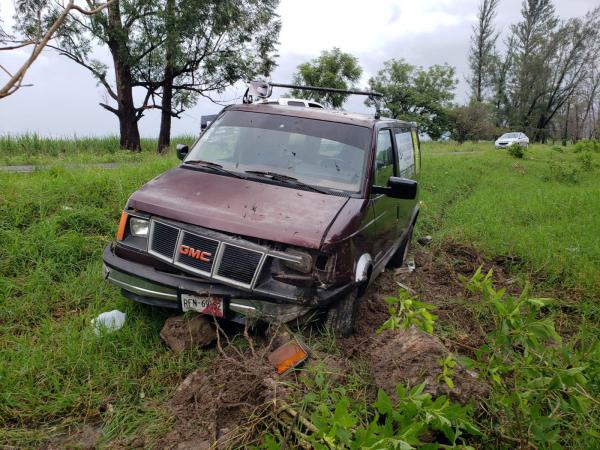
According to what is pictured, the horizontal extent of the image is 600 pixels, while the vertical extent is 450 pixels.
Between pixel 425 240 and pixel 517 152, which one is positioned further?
pixel 517 152

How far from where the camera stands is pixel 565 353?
7.19 feet

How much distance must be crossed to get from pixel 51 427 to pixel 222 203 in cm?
182

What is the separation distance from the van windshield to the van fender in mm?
596

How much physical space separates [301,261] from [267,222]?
375 mm

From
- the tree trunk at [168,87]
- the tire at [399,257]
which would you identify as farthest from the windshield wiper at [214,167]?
the tree trunk at [168,87]

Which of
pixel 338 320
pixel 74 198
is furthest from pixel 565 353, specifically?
pixel 74 198

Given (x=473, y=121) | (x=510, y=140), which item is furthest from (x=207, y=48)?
(x=473, y=121)

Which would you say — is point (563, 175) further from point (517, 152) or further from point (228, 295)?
point (228, 295)

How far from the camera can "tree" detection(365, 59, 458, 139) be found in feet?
163

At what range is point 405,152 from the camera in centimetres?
571

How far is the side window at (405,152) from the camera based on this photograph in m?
5.37

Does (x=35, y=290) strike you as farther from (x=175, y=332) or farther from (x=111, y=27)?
(x=111, y=27)

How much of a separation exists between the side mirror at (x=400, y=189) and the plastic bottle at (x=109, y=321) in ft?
7.92

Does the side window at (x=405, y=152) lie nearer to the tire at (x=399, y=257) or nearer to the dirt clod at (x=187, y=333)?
the tire at (x=399, y=257)
